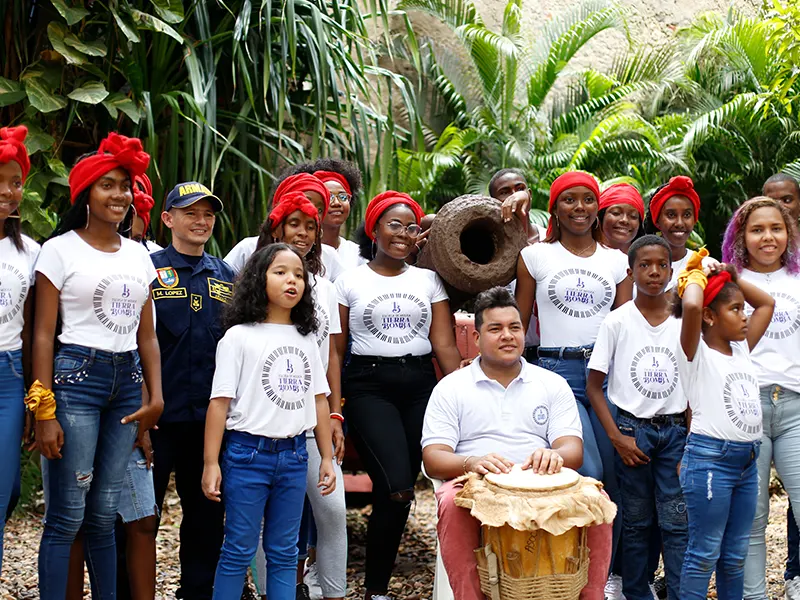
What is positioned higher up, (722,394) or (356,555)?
(722,394)

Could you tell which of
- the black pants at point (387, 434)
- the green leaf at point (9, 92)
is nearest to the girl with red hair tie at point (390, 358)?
the black pants at point (387, 434)

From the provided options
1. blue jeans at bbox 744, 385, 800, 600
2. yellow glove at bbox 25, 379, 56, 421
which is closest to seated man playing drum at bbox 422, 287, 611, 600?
blue jeans at bbox 744, 385, 800, 600

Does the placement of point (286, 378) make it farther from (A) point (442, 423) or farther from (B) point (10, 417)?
(B) point (10, 417)

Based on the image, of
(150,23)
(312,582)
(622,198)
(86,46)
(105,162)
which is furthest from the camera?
(150,23)

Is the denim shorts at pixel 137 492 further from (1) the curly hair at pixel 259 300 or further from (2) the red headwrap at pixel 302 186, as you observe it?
(2) the red headwrap at pixel 302 186

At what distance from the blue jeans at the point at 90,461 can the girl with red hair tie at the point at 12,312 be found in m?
0.14

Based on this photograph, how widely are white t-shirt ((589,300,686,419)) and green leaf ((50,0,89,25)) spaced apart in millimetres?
3967

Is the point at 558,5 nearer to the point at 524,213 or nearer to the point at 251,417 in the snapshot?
the point at 524,213

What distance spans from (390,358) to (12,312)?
1711 millimetres

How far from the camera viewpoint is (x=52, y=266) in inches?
141

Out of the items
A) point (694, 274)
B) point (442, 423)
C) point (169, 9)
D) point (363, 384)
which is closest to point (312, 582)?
point (363, 384)

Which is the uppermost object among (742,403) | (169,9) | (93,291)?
(169,9)

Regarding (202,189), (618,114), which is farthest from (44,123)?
(618,114)

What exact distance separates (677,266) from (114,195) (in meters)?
2.71
